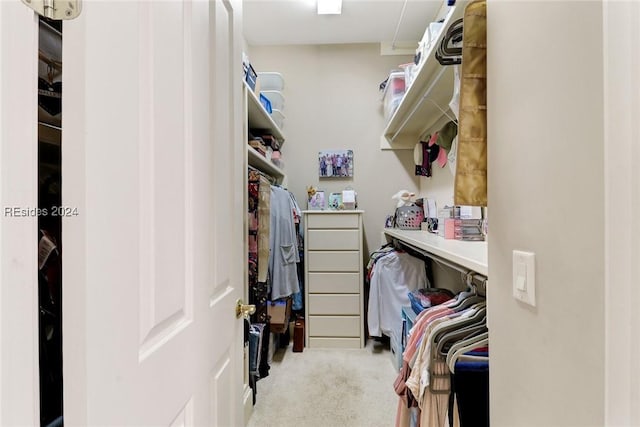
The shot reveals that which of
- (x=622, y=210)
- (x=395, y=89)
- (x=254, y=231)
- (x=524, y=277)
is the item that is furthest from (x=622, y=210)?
(x=395, y=89)

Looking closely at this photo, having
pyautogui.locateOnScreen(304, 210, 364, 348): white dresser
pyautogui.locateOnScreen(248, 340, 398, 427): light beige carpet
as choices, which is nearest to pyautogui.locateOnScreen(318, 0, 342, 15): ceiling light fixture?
pyautogui.locateOnScreen(304, 210, 364, 348): white dresser

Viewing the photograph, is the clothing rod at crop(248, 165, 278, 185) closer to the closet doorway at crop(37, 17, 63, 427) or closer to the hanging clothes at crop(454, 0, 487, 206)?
the hanging clothes at crop(454, 0, 487, 206)

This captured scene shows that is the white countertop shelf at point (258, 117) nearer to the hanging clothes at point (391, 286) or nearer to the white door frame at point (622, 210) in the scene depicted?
the hanging clothes at point (391, 286)

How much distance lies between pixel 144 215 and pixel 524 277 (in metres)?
0.75

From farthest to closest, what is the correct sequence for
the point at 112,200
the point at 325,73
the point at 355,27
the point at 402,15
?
the point at 325,73 < the point at 355,27 < the point at 402,15 < the point at 112,200

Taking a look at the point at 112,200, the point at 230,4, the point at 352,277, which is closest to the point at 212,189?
the point at 112,200

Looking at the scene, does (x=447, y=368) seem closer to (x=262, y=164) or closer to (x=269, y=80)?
(x=262, y=164)

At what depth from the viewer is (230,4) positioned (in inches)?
38.5

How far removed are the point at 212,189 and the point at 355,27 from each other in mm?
2749

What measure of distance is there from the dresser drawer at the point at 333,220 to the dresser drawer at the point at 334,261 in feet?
0.81

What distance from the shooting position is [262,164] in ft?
8.42

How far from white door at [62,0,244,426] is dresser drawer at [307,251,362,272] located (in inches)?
73.9

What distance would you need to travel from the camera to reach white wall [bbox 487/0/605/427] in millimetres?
468

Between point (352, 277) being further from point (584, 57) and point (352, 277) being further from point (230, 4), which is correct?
point (584, 57)
